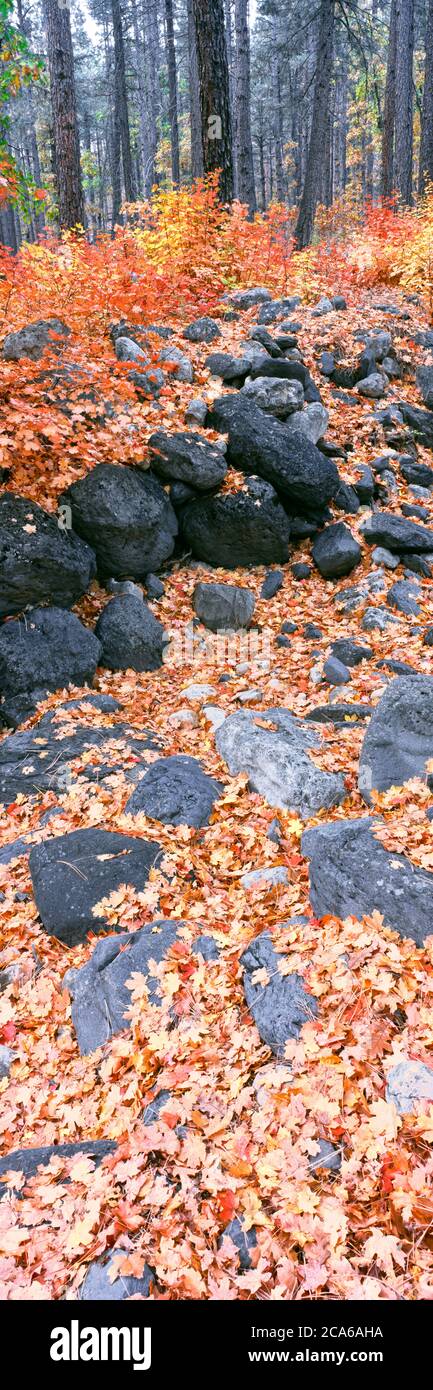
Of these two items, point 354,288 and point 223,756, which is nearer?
point 223,756

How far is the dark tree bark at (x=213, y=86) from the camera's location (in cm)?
1110

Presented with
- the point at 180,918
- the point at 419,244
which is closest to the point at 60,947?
the point at 180,918

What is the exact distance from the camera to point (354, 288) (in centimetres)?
1287

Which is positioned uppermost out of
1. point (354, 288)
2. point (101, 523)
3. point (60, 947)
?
point (354, 288)

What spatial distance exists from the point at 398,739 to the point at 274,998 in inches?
79.1

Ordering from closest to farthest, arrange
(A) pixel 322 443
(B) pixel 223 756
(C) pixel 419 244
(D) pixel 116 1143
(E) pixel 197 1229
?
(E) pixel 197 1229 → (D) pixel 116 1143 → (B) pixel 223 756 → (A) pixel 322 443 → (C) pixel 419 244

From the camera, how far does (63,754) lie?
5641 mm

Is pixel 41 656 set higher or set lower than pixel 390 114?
lower

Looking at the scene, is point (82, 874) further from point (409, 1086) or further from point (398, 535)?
point (398, 535)

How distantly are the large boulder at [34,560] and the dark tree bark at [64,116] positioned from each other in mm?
8081

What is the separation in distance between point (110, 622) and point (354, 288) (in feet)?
30.8

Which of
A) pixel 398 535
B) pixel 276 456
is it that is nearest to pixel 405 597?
pixel 398 535
